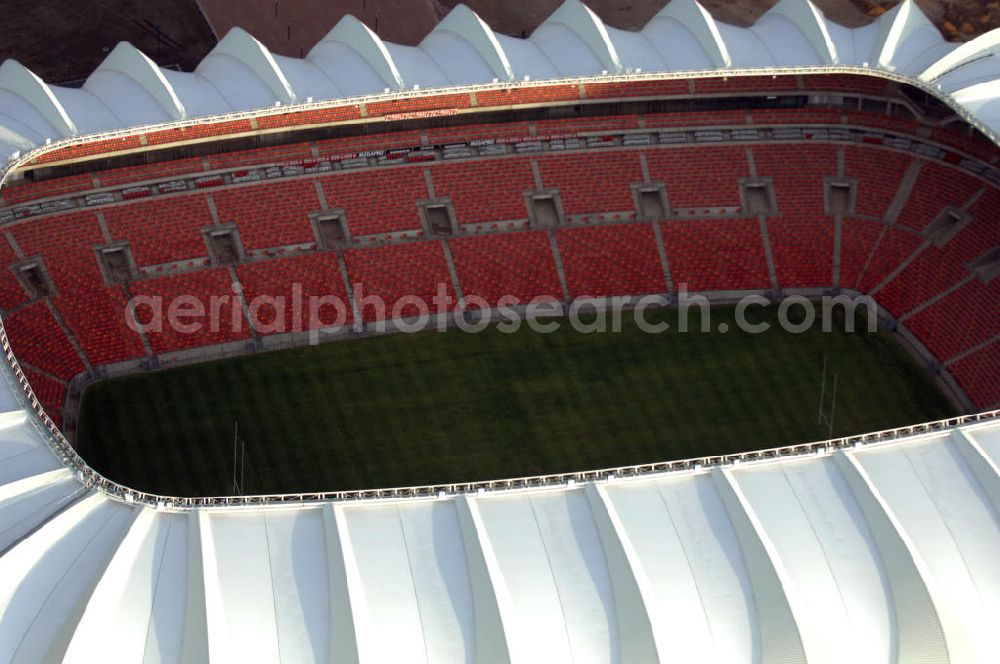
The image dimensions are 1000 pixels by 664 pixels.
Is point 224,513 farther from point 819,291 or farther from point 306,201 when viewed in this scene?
point 819,291

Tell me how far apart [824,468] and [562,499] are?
7.67 metres

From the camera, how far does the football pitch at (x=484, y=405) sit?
48.9 m

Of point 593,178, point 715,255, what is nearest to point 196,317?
point 593,178

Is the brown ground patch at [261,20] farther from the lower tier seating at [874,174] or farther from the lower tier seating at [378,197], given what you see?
the lower tier seating at [874,174]

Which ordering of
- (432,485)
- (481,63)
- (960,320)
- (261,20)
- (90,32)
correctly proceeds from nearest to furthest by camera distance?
(432,485) → (481,63) → (960,320) → (90,32) → (261,20)

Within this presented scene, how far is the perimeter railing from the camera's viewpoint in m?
38.5

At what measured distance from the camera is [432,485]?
147 feet

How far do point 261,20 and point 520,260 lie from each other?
1984 cm

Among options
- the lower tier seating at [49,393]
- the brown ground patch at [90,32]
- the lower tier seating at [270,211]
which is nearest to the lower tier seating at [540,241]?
the lower tier seating at [270,211]

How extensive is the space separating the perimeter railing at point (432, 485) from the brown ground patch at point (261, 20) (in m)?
13.3

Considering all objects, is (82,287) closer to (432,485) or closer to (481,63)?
(432,485)

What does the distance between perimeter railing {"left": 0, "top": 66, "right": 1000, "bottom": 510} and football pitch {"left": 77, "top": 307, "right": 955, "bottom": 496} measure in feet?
10.5

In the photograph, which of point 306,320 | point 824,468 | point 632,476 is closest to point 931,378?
point 824,468

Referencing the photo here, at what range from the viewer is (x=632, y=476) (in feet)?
129
